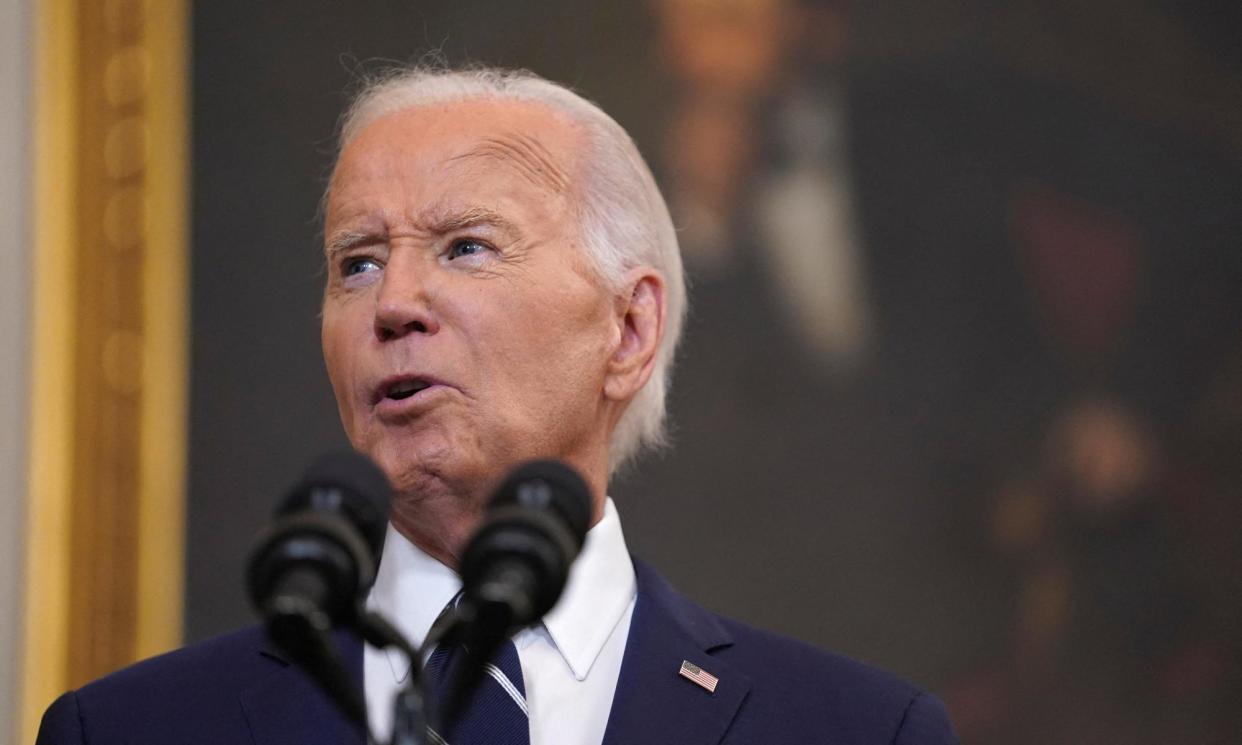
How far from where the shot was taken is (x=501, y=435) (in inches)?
88.4

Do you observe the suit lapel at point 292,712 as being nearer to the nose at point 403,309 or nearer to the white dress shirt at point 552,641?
the white dress shirt at point 552,641

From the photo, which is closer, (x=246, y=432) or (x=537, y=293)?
(x=537, y=293)

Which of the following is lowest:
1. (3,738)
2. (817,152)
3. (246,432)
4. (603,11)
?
(3,738)

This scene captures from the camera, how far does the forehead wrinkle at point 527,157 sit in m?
2.42

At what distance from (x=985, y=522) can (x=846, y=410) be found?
1.54 feet

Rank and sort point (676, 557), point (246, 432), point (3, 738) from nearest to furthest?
point (3, 738) < point (246, 432) < point (676, 557)

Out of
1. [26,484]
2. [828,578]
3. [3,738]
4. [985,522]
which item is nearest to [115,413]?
[26,484]

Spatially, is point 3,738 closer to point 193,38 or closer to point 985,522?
point 193,38

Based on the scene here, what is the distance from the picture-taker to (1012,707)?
3979 mm

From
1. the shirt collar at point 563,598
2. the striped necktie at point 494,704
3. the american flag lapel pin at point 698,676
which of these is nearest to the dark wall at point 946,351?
the shirt collar at point 563,598

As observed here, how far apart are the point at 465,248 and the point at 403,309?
0.17 metres

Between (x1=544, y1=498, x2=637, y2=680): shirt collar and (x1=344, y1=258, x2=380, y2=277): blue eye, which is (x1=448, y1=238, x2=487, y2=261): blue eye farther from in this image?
(x1=544, y1=498, x2=637, y2=680): shirt collar

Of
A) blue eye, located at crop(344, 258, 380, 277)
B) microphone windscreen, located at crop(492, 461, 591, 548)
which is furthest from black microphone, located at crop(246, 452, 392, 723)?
blue eye, located at crop(344, 258, 380, 277)

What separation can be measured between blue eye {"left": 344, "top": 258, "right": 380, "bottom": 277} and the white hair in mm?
292
